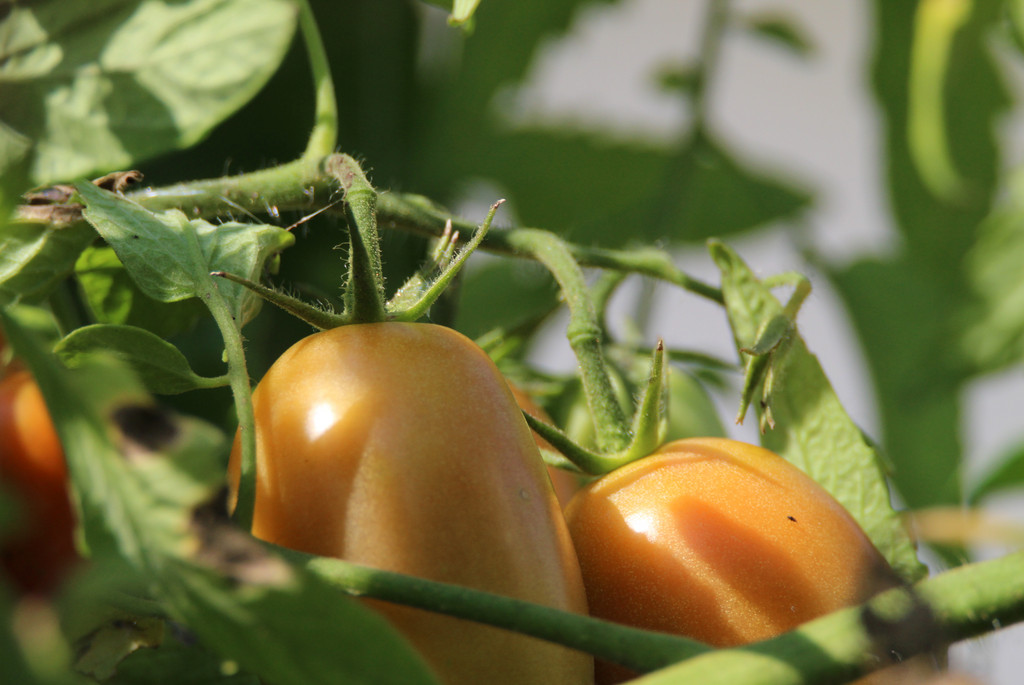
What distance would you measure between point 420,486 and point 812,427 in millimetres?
130

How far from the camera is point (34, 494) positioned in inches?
8.0

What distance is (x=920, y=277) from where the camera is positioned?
1.77 feet

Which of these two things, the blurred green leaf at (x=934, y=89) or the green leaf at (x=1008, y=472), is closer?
the green leaf at (x=1008, y=472)

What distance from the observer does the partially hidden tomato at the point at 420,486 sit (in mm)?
169

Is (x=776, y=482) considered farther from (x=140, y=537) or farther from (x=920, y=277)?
(x=920, y=277)

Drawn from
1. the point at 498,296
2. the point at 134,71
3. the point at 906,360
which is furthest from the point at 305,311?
the point at 906,360

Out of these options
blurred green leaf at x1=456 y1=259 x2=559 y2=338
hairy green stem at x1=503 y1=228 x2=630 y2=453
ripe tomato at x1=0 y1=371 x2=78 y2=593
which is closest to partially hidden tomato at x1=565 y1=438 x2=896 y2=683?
hairy green stem at x1=503 y1=228 x2=630 y2=453

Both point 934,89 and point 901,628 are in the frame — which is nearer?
point 901,628

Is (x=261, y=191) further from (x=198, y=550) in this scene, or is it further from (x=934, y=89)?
(x=934, y=89)

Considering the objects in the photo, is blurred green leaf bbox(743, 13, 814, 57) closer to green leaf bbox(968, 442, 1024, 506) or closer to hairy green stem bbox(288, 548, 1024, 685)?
green leaf bbox(968, 442, 1024, 506)

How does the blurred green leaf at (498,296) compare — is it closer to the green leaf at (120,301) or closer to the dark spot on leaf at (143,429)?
the green leaf at (120,301)

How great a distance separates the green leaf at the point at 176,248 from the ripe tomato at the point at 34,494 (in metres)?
0.04

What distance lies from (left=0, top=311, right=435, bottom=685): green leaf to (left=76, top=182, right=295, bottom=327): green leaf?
0.22ft

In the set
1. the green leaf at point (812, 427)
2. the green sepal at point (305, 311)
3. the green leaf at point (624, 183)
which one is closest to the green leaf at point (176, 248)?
the green sepal at point (305, 311)
